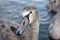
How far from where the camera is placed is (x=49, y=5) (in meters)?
2.15

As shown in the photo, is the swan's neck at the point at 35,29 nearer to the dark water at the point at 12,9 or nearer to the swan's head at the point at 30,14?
the swan's head at the point at 30,14

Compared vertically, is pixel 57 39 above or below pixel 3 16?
below

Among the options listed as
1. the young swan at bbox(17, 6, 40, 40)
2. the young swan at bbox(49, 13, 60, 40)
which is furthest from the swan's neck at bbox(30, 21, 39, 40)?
the young swan at bbox(49, 13, 60, 40)

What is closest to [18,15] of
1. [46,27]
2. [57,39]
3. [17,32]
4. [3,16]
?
[3,16]

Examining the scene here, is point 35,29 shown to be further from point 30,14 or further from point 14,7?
point 14,7

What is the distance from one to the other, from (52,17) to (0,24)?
0.63 m

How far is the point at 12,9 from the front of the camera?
2066 mm

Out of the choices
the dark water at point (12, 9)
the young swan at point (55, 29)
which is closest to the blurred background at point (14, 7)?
the dark water at point (12, 9)

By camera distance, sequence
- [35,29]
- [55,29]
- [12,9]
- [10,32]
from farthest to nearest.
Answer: [12,9], [55,29], [35,29], [10,32]

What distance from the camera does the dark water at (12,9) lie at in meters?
1.92

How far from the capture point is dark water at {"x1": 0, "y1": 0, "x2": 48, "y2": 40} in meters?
1.92

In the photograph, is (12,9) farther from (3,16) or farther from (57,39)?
(57,39)

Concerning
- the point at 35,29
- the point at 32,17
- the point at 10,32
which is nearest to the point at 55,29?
the point at 35,29

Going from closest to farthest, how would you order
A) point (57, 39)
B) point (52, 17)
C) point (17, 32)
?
point (17, 32), point (57, 39), point (52, 17)
